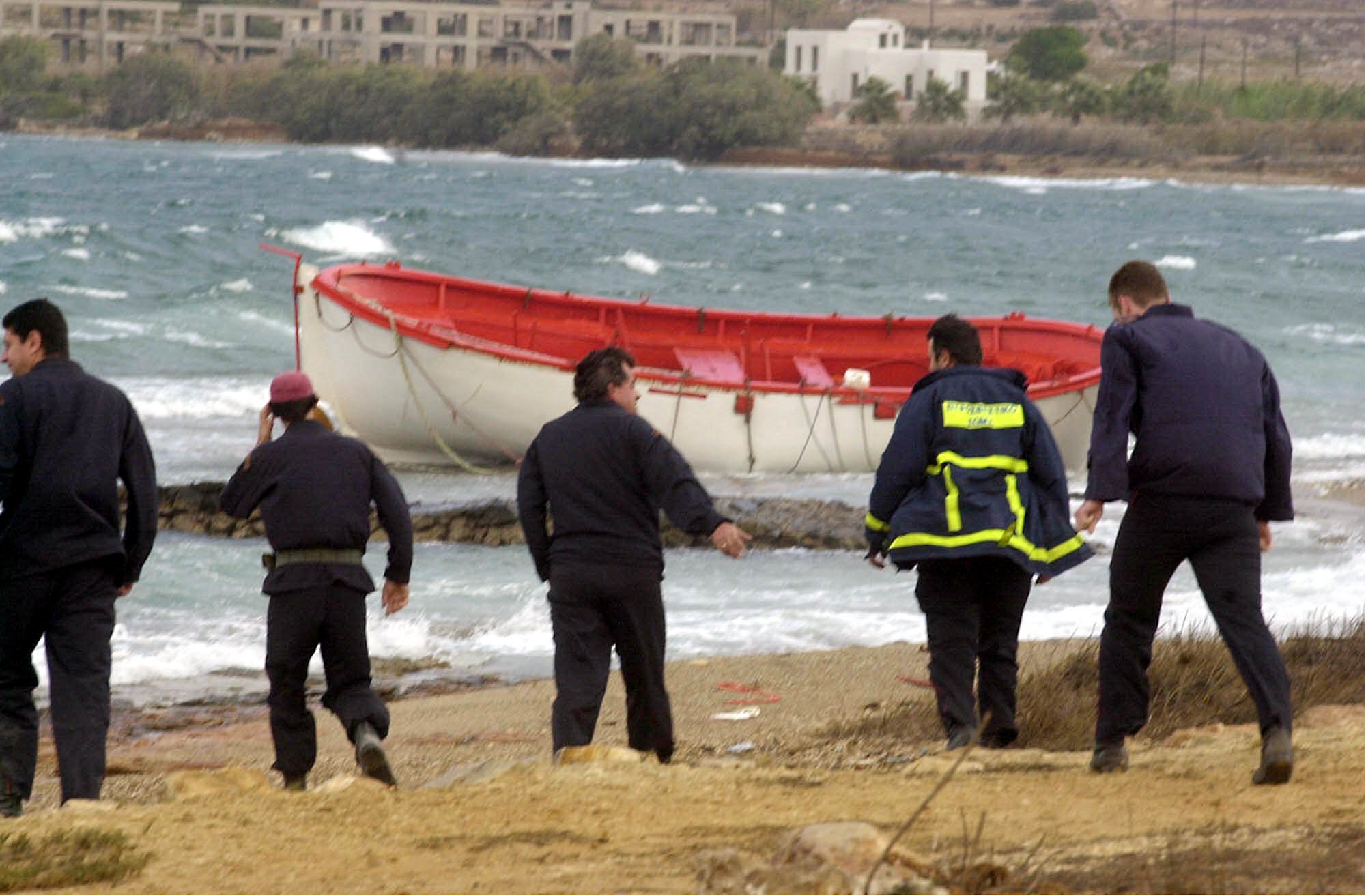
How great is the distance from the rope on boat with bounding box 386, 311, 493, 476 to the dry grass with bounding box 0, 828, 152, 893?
39.4 ft

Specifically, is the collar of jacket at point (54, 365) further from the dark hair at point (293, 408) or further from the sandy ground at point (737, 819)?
the sandy ground at point (737, 819)

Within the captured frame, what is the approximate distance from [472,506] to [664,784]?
8639 mm

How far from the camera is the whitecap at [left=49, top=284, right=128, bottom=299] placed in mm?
34844

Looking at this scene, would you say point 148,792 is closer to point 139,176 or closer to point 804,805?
point 804,805

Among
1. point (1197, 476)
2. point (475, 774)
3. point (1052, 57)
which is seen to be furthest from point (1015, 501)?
point (1052, 57)

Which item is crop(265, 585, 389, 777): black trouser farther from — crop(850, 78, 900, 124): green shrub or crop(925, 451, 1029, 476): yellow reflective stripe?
crop(850, 78, 900, 124): green shrub

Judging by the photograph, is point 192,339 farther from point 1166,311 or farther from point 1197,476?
point 1197,476

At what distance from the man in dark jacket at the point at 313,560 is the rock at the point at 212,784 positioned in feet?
0.62

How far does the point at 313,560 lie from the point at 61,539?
74 cm

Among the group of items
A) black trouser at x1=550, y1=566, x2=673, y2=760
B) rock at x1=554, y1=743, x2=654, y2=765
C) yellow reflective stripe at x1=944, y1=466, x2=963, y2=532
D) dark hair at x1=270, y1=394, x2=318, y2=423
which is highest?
dark hair at x1=270, y1=394, x2=318, y2=423

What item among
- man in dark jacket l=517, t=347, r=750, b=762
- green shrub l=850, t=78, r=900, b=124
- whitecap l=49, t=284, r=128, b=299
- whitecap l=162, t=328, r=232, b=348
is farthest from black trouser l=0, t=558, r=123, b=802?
green shrub l=850, t=78, r=900, b=124

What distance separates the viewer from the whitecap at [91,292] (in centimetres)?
3484

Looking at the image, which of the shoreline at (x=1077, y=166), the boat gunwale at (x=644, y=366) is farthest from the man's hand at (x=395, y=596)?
the shoreline at (x=1077, y=166)

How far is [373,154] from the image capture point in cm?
12181
